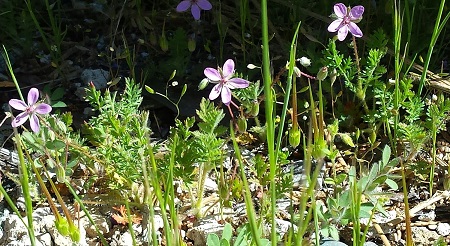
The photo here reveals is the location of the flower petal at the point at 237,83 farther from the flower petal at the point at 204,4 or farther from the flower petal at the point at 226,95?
the flower petal at the point at 204,4

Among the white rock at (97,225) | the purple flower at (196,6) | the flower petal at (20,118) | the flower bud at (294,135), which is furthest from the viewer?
the purple flower at (196,6)

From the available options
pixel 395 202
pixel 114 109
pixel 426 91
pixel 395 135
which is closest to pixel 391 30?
pixel 426 91

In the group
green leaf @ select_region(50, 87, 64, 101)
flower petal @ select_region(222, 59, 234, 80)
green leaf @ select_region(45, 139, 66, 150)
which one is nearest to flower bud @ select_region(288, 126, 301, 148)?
flower petal @ select_region(222, 59, 234, 80)

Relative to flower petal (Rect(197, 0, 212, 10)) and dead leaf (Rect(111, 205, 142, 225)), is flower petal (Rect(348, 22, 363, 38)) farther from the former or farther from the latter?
dead leaf (Rect(111, 205, 142, 225))

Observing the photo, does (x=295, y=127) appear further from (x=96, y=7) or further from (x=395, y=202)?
(x=96, y=7)

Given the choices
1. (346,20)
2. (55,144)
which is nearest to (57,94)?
(55,144)

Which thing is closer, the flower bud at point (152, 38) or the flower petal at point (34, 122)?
the flower petal at point (34, 122)

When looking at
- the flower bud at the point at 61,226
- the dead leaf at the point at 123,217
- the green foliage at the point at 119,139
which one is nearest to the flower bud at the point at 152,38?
the green foliage at the point at 119,139
